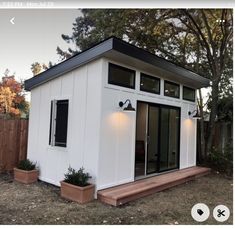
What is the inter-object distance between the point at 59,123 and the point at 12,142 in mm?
1544

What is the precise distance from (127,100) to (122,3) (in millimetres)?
2332

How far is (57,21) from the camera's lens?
204 cm

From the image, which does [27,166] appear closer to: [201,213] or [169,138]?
[169,138]

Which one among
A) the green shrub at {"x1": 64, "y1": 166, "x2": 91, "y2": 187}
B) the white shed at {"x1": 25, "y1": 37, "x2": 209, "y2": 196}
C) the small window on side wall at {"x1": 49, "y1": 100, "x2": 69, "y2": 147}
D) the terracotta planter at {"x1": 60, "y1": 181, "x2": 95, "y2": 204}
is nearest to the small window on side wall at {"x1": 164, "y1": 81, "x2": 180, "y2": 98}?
the white shed at {"x1": 25, "y1": 37, "x2": 209, "y2": 196}

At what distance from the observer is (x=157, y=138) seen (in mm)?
4961

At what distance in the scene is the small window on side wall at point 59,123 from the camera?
4.28m

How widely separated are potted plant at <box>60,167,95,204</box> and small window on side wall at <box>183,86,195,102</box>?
10.3 ft

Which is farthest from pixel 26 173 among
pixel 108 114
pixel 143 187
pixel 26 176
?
pixel 143 187

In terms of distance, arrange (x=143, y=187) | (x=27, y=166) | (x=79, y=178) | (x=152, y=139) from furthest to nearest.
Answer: (x=152, y=139)
(x=27, y=166)
(x=143, y=187)
(x=79, y=178)

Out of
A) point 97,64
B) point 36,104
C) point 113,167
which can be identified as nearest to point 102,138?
point 113,167

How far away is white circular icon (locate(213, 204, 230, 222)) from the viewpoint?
75.8 inches

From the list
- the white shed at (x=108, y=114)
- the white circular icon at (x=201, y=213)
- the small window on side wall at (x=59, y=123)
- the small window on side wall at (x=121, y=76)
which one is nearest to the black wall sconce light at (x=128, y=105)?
the white shed at (x=108, y=114)

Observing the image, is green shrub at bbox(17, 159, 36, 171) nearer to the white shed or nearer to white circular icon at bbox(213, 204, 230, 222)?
the white shed

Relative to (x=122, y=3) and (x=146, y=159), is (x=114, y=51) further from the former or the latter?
(x=146, y=159)
